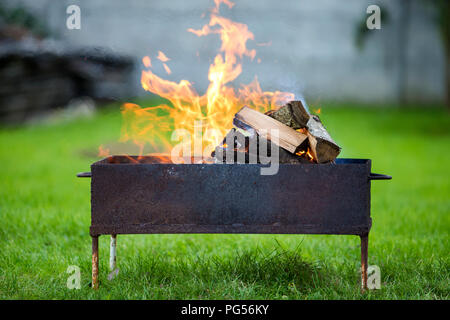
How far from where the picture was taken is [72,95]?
433 inches

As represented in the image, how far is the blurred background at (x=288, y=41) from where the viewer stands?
11.3 meters

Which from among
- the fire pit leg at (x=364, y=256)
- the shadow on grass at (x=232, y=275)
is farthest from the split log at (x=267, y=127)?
the shadow on grass at (x=232, y=275)

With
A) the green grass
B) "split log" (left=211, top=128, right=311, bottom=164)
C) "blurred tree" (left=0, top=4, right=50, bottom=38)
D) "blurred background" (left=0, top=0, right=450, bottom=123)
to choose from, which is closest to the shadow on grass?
the green grass

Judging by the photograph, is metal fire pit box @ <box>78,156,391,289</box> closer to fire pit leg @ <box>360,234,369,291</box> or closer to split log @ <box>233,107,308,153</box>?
fire pit leg @ <box>360,234,369,291</box>

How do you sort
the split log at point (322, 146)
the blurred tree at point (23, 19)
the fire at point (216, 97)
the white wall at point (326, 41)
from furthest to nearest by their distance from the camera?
the blurred tree at point (23, 19)
the white wall at point (326, 41)
the fire at point (216, 97)
the split log at point (322, 146)

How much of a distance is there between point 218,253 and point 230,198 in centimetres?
114

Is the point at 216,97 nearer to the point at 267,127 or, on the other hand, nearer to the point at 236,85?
the point at 267,127

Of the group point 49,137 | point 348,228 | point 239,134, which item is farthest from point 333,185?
point 49,137

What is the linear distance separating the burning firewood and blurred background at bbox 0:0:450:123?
26.1ft

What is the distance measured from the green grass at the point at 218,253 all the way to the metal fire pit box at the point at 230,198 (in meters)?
0.42

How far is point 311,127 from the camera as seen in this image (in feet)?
9.63

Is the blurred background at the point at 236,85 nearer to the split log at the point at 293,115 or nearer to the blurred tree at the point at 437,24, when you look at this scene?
the blurred tree at the point at 437,24

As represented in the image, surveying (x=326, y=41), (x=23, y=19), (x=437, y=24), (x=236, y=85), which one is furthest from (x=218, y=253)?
(x=23, y=19)
